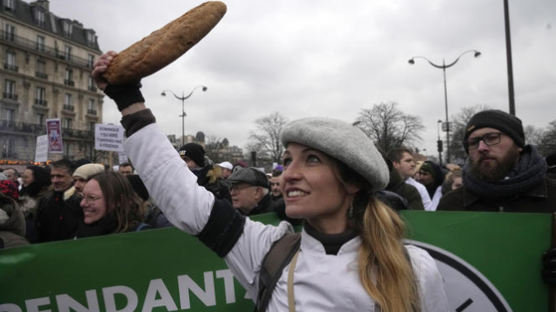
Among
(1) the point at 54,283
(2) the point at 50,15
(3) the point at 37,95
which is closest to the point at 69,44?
(2) the point at 50,15

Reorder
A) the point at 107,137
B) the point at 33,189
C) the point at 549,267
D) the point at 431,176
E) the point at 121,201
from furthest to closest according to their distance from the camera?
the point at 107,137 → the point at 431,176 → the point at 33,189 → the point at 121,201 → the point at 549,267

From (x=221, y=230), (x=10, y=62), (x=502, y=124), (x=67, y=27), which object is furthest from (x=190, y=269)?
(x=67, y=27)

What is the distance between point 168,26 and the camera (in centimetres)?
173

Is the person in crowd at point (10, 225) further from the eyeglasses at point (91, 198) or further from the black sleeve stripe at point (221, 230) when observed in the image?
the black sleeve stripe at point (221, 230)

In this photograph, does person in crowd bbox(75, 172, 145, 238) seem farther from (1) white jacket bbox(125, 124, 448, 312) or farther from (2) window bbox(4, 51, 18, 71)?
(2) window bbox(4, 51, 18, 71)

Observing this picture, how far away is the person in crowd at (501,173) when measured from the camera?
8.70ft

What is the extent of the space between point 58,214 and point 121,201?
2053 millimetres

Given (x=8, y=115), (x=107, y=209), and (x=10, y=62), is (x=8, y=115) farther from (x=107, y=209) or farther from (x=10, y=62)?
(x=107, y=209)

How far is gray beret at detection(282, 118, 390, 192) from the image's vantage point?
5.65ft

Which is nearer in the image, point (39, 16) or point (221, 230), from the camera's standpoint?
point (221, 230)

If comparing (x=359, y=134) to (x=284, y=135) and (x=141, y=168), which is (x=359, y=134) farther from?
(x=141, y=168)

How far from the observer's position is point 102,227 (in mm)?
3006

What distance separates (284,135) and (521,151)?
2.03 meters

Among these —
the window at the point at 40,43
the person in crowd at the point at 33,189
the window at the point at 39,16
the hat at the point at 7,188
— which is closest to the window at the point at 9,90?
the window at the point at 40,43
